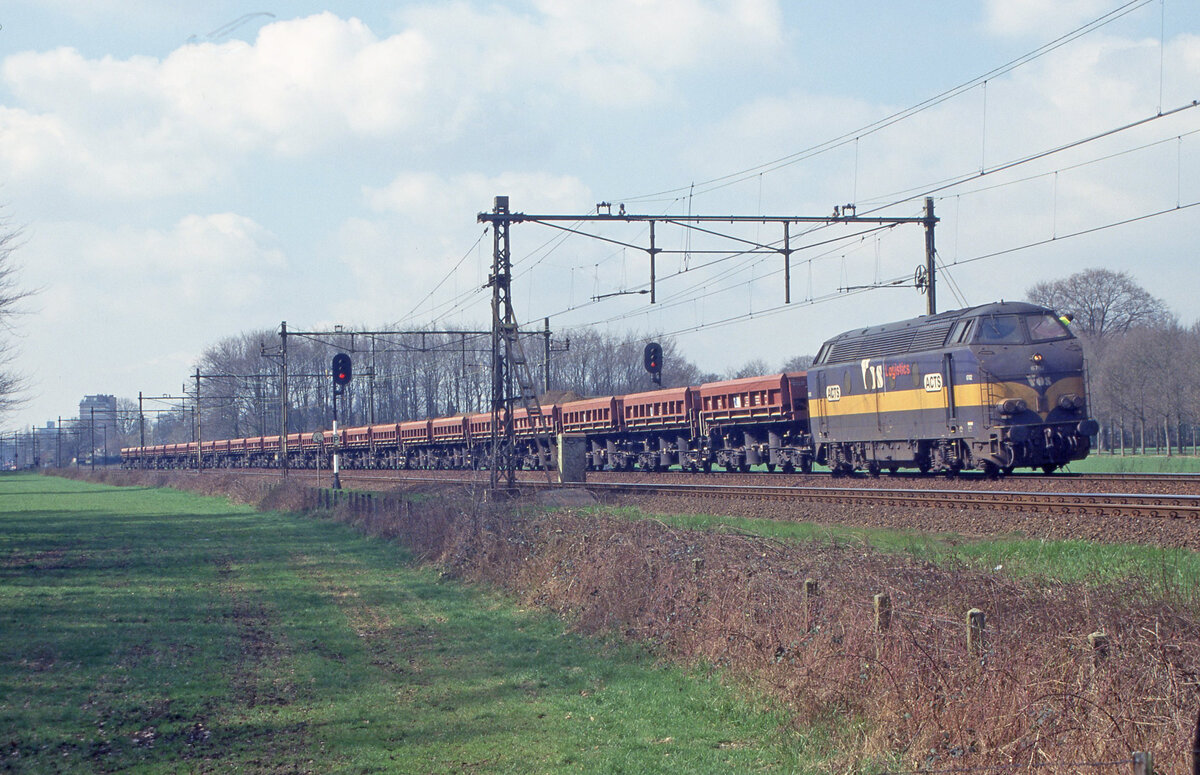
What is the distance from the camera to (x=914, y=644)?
23.1 feet

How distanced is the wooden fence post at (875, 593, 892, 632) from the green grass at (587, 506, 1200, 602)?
1936 mm

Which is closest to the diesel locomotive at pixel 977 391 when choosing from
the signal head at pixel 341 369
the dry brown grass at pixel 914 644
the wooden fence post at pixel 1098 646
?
the dry brown grass at pixel 914 644

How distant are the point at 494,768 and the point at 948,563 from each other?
5.10m

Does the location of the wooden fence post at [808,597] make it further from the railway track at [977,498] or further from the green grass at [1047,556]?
the railway track at [977,498]

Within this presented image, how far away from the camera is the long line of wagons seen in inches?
834

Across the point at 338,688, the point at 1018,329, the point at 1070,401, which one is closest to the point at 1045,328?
the point at 1018,329

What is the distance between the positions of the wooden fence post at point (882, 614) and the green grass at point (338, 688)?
1031 mm

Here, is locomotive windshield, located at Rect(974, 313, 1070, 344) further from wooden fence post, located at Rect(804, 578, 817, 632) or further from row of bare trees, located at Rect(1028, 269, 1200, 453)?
row of bare trees, located at Rect(1028, 269, 1200, 453)

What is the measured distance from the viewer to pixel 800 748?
7203mm

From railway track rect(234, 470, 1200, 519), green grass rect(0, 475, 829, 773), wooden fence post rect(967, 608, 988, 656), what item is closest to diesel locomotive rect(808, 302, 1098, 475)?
railway track rect(234, 470, 1200, 519)

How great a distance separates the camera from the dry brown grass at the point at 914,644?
19.2 ft

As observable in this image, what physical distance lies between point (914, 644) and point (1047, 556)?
7.30m

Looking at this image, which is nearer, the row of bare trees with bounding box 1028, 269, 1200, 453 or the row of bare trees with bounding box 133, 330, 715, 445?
the row of bare trees with bounding box 1028, 269, 1200, 453

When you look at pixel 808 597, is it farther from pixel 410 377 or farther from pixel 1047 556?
pixel 410 377
